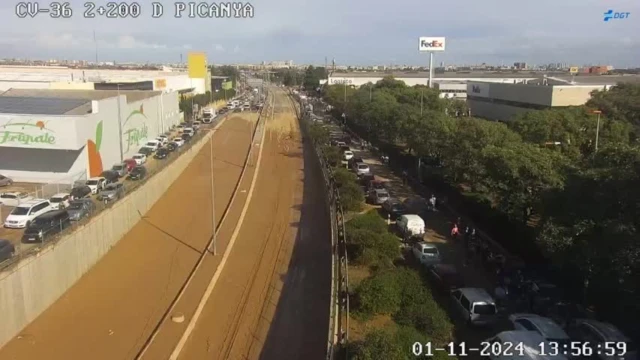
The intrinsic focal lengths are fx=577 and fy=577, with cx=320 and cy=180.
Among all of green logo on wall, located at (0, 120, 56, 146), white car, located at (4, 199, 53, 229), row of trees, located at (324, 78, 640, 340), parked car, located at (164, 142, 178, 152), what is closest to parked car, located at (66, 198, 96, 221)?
white car, located at (4, 199, 53, 229)

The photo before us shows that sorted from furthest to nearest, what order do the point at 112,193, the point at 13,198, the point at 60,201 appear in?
the point at 112,193
the point at 13,198
the point at 60,201

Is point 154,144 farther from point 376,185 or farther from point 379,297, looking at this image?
point 379,297

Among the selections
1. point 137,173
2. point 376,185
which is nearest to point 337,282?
A: point 376,185

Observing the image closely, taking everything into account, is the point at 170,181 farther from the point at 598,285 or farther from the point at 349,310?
the point at 598,285

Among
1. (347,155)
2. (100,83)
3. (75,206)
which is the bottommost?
(347,155)

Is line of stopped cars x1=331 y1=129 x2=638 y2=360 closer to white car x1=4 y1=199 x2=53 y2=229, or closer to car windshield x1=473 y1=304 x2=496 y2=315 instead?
car windshield x1=473 y1=304 x2=496 y2=315

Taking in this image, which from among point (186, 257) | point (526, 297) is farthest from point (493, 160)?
point (186, 257)
